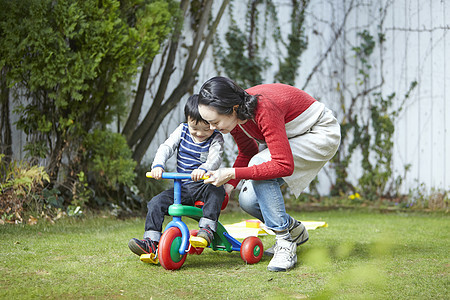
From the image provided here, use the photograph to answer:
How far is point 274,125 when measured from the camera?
2324 millimetres

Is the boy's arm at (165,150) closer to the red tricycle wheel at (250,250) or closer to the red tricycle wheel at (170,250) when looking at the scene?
the red tricycle wheel at (170,250)

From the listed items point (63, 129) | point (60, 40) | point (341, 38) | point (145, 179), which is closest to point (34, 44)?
point (60, 40)

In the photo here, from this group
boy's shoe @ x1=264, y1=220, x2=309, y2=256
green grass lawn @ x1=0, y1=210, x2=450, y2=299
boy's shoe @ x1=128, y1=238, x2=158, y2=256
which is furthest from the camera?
boy's shoe @ x1=264, y1=220, x2=309, y2=256

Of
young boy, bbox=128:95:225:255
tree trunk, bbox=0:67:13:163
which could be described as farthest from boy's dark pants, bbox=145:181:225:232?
tree trunk, bbox=0:67:13:163

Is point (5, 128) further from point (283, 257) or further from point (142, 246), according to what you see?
point (283, 257)

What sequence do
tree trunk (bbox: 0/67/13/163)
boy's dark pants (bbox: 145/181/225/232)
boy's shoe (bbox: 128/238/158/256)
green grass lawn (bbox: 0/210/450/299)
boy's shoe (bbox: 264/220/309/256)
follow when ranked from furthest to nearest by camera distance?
1. tree trunk (bbox: 0/67/13/163)
2. boy's shoe (bbox: 264/220/309/256)
3. boy's dark pants (bbox: 145/181/225/232)
4. boy's shoe (bbox: 128/238/158/256)
5. green grass lawn (bbox: 0/210/450/299)

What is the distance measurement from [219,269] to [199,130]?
0.68 m

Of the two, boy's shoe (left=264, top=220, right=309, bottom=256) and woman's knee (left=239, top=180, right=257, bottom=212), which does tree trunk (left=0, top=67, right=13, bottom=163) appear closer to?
woman's knee (left=239, top=180, right=257, bottom=212)

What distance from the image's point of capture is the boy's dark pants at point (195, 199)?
249 cm

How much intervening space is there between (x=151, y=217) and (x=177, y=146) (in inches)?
16.1

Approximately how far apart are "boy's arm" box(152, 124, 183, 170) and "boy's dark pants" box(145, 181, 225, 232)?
0.16 m

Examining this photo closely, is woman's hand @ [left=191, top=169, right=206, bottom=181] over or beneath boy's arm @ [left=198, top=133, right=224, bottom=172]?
beneath

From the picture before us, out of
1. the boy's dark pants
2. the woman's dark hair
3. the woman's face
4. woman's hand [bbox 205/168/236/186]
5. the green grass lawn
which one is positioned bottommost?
the green grass lawn

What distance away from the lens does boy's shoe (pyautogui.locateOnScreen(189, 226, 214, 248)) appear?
91.8 inches
